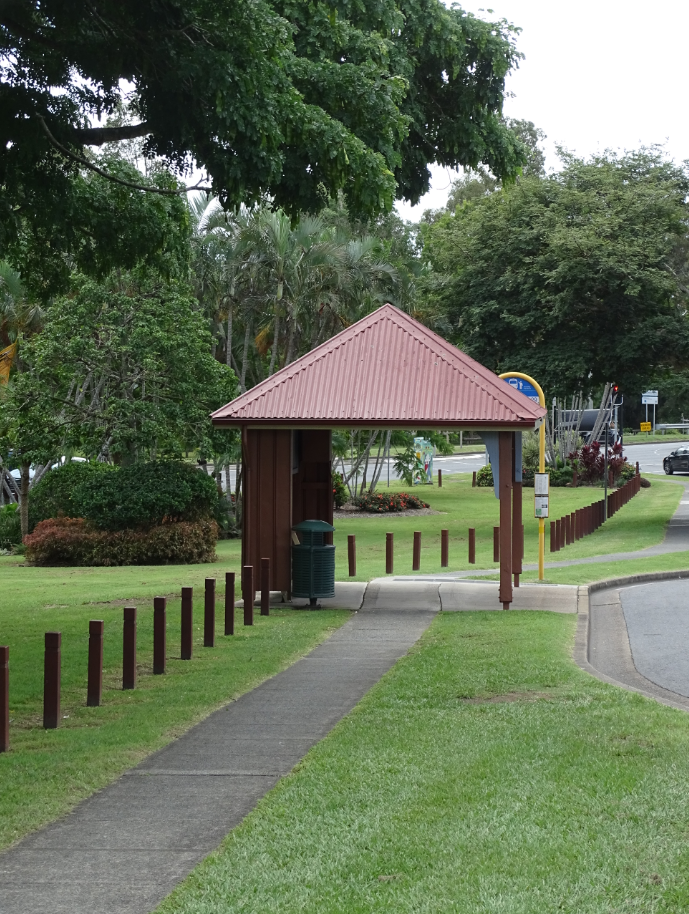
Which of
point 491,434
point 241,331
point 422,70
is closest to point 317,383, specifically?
point 491,434

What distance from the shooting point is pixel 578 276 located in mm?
29281

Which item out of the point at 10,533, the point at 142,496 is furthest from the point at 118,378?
the point at 10,533

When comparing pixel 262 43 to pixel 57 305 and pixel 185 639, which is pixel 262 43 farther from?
pixel 57 305

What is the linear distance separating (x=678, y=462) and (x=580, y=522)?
30067 mm

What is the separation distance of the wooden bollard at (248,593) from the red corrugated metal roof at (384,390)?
2160mm

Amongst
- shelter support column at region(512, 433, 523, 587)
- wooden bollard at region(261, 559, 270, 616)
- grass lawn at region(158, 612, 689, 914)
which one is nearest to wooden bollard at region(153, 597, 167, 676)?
grass lawn at region(158, 612, 689, 914)

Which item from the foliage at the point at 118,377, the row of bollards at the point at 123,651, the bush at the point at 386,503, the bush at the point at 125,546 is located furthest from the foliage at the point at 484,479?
the row of bollards at the point at 123,651

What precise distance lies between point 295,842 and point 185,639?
6.77 meters

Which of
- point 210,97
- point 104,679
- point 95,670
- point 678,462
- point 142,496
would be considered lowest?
point 104,679

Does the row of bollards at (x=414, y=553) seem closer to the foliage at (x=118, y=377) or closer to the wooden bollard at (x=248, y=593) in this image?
the wooden bollard at (x=248, y=593)

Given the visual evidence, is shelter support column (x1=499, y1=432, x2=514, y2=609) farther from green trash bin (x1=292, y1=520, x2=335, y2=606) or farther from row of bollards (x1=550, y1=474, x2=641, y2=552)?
row of bollards (x1=550, y1=474, x2=641, y2=552)

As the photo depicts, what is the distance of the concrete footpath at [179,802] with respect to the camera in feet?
16.6

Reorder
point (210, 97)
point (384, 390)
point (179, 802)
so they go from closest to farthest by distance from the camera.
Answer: point (179, 802) < point (210, 97) < point (384, 390)

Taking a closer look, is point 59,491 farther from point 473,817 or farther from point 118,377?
point 473,817
